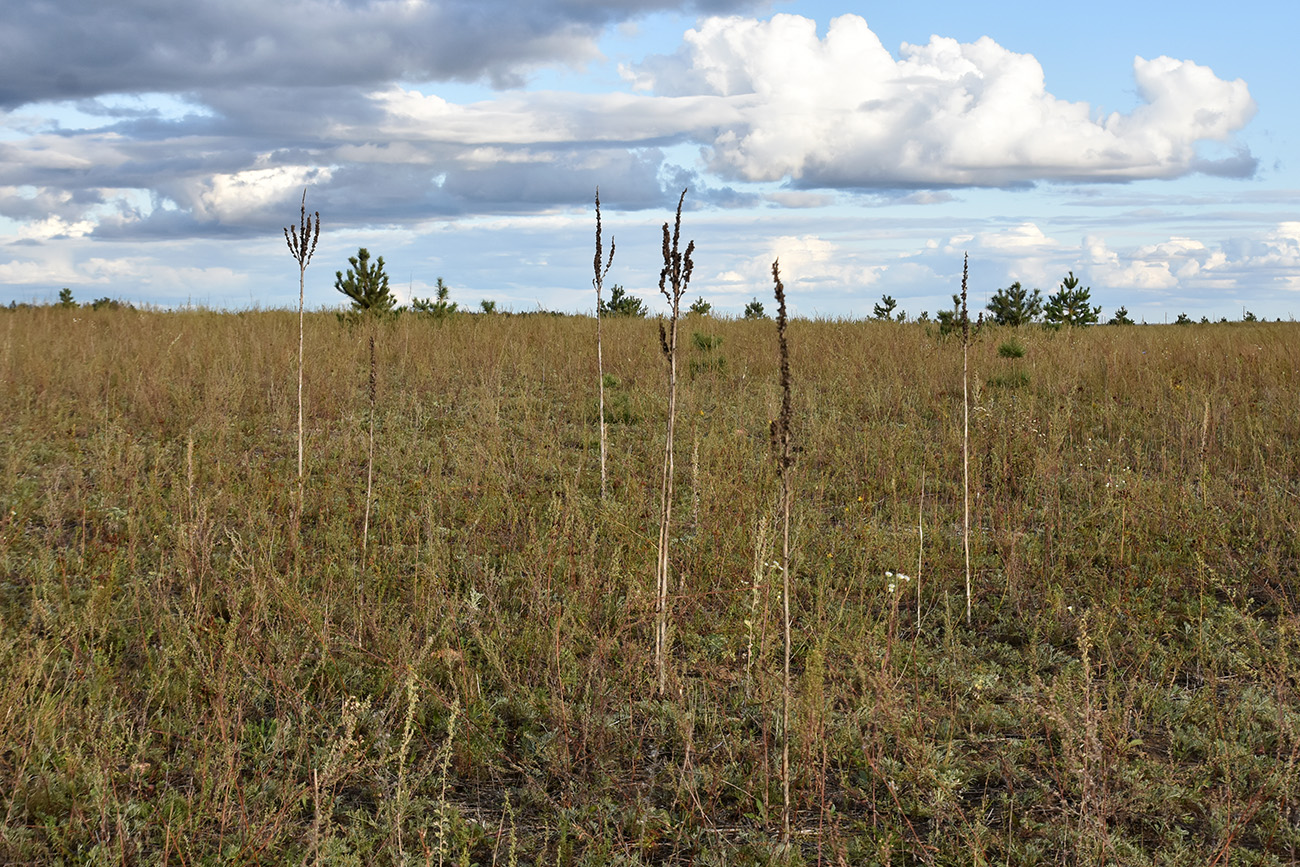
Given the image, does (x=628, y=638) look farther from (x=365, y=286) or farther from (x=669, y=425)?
(x=365, y=286)

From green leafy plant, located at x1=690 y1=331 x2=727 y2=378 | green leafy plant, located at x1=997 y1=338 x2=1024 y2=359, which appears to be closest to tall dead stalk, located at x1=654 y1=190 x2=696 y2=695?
green leafy plant, located at x1=690 y1=331 x2=727 y2=378

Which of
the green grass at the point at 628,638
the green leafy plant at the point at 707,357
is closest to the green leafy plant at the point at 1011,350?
the green grass at the point at 628,638

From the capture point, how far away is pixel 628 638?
3.95 meters

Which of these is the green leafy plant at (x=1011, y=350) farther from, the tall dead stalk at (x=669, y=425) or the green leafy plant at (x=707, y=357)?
the tall dead stalk at (x=669, y=425)

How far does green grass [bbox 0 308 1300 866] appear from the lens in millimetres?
2750

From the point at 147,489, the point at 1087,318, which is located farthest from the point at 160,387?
the point at 1087,318

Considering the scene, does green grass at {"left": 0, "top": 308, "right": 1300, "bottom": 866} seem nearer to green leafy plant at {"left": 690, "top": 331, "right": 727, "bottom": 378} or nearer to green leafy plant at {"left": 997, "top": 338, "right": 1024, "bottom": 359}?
green leafy plant at {"left": 690, "top": 331, "right": 727, "bottom": 378}

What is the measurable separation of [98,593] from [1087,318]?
16543 mm

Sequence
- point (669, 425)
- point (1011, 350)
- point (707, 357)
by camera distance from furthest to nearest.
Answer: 1. point (707, 357)
2. point (1011, 350)
3. point (669, 425)

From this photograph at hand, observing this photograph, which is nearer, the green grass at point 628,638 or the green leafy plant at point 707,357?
the green grass at point 628,638

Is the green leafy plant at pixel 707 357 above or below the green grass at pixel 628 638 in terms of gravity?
above

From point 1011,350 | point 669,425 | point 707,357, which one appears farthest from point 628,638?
point 1011,350

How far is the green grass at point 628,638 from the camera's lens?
9.02 ft

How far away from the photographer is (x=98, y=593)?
4098 millimetres
